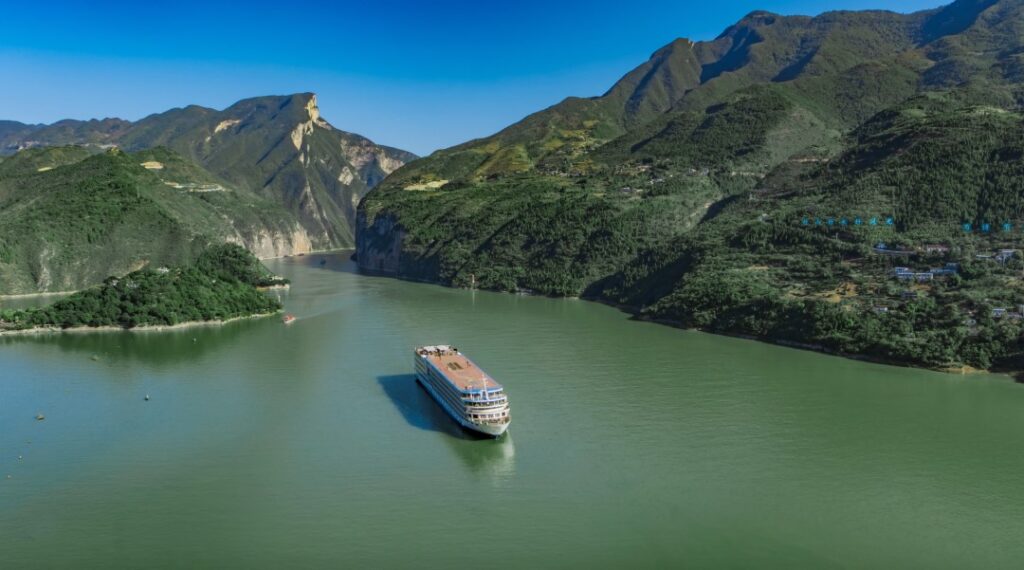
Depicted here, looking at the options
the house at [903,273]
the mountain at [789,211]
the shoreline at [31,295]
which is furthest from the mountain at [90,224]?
the house at [903,273]

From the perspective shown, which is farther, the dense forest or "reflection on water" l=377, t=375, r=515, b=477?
the dense forest

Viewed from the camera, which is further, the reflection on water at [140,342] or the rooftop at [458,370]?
the reflection on water at [140,342]

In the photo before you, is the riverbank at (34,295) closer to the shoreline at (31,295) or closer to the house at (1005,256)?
Answer: the shoreline at (31,295)

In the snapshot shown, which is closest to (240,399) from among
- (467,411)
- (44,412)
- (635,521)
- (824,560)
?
(44,412)

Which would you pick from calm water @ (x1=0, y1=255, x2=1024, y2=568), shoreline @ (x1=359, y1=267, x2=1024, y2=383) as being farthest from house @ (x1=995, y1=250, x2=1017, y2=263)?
calm water @ (x1=0, y1=255, x2=1024, y2=568)

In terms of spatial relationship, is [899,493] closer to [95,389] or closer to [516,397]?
[516,397]

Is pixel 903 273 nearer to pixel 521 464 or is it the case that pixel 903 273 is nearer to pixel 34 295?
pixel 521 464

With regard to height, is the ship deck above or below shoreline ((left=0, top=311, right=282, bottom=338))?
above

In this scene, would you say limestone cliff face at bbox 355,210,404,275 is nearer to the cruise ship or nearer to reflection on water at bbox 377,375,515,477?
reflection on water at bbox 377,375,515,477
